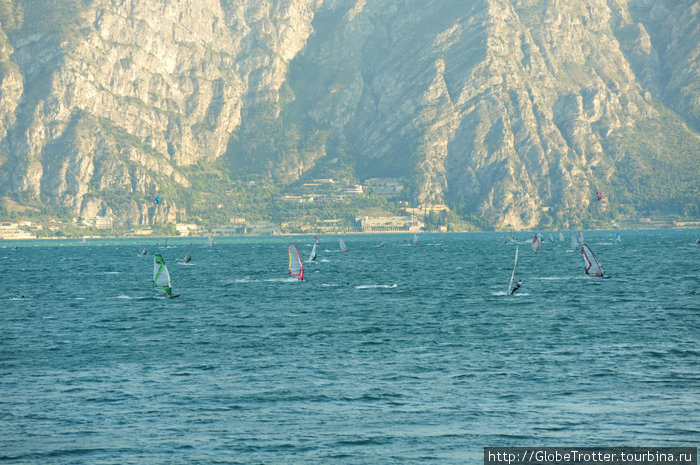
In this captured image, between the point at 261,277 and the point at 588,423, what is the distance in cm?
9972

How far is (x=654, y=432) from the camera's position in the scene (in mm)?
33906

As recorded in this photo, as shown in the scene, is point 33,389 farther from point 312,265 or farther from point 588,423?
point 312,265

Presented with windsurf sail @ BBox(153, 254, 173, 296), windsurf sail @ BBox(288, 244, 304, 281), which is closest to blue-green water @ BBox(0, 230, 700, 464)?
windsurf sail @ BBox(153, 254, 173, 296)

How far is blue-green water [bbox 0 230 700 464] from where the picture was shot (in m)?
33.7

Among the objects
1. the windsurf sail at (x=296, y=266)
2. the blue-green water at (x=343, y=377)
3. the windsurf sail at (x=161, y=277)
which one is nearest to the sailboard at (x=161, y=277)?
the windsurf sail at (x=161, y=277)

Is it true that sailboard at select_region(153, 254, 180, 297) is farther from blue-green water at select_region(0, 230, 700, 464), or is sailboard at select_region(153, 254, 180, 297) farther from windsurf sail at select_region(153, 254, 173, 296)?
blue-green water at select_region(0, 230, 700, 464)

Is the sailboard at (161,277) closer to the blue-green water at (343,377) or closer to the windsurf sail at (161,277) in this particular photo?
the windsurf sail at (161,277)

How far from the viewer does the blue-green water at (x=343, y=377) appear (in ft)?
111

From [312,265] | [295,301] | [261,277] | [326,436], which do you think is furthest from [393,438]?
[312,265]

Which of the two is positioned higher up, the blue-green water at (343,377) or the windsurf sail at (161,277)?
the windsurf sail at (161,277)

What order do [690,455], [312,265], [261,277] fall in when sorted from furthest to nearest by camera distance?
[312,265]
[261,277]
[690,455]

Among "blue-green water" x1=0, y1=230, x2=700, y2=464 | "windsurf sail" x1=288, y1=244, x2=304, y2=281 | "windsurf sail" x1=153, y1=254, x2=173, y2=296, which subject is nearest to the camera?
"blue-green water" x1=0, y1=230, x2=700, y2=464

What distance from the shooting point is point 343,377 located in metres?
46.0

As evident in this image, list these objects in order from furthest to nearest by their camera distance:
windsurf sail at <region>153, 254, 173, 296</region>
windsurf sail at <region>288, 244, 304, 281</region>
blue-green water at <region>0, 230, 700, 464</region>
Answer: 1. windsurf sail at <region>288, 244, 304, 281</region>
2. windsurf sail at <region>153, 254, 173, 296</region>
3. blue-green water at <region>0, 230, 700, 464</region>
